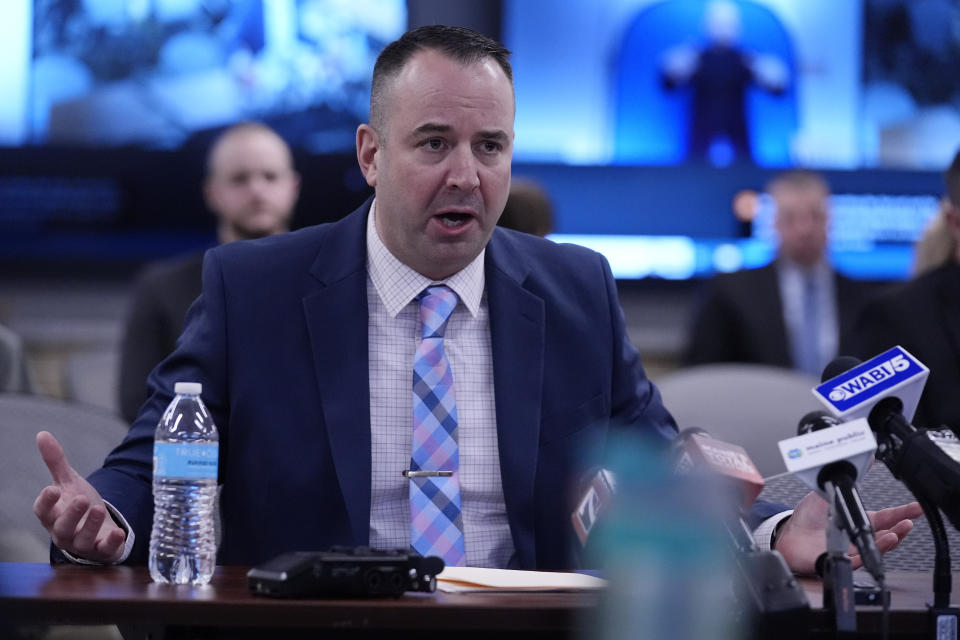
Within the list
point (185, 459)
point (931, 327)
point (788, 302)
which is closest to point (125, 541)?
point (185, 459)

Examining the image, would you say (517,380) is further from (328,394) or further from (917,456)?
(917,456)

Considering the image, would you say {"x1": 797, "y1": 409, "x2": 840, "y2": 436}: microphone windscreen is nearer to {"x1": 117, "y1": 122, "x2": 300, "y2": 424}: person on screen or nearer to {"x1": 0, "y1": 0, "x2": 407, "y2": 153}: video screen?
{"x1": 117, "y1": 122, "x2": 300, "y2": 424}: person on screen

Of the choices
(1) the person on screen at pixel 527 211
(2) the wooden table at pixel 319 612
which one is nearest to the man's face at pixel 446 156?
(2) the wooden table at pixel 319 612

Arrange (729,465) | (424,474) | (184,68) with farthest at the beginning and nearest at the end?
1. (184,68)
2. (424,474)
3. (729,465)

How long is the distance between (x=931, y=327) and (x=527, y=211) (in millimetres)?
1166

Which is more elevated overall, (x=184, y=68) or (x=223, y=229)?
(x=184, y=68)

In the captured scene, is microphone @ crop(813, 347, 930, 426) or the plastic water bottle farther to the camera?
the plastic water bottle

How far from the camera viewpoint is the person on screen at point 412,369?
2461 mm

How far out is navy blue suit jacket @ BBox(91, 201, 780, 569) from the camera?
2.45 meters

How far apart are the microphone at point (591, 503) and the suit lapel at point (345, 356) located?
68cm

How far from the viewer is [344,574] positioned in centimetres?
174

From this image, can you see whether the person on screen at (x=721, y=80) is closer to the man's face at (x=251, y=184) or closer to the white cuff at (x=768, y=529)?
the man's face at (x=251, y=184)

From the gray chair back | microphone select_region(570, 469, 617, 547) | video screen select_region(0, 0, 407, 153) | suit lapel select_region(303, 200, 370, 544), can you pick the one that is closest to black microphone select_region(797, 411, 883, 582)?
microphone select_region(570, 469, 617, 547)

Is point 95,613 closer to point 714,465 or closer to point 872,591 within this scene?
point 714,465
